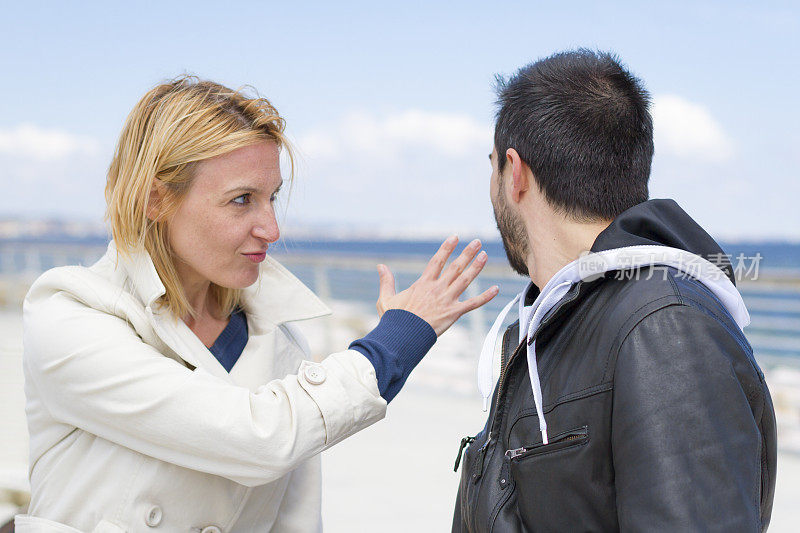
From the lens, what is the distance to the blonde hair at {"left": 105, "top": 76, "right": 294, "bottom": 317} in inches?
63.0

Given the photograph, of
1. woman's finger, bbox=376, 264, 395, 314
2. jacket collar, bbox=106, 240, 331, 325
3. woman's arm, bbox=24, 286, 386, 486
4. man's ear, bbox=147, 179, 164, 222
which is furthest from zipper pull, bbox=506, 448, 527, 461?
man's ear, bbox=147, 179, 164, 222

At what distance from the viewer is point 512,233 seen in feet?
5.07

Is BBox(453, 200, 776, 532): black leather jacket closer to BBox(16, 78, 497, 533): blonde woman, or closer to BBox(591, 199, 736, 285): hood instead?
BBox(591, 199, 736, 285): hood

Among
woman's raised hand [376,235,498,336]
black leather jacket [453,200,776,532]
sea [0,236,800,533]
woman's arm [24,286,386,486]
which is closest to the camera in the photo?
black leather jacket [453,200,776,532]

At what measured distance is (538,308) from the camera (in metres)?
1.36

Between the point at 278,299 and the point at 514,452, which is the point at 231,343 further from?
the point at 514,452

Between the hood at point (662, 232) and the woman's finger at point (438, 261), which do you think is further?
the woman's finger at point (438, 261)

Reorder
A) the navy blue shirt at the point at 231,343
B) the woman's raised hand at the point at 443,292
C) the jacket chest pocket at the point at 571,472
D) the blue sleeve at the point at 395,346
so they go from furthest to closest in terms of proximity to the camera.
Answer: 1. the navy blue shirt at the point at 231,343
2. the woman's raised hand at the point at 443,292
3. the blue sleeve at the point at 395,346
4. the jacket chest pocket at the point at 571,472

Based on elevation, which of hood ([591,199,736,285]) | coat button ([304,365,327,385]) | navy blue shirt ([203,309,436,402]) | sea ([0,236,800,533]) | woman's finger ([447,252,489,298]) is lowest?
sea ([0,236,800,533])

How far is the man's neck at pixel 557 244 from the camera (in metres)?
1.40

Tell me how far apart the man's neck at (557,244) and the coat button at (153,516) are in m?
0.94

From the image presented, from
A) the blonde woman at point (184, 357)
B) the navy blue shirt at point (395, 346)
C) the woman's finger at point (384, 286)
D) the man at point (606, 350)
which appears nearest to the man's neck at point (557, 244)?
the man at point (606, 350)

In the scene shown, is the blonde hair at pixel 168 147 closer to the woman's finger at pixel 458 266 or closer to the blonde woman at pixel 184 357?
the blonde woman at pixel 184 357

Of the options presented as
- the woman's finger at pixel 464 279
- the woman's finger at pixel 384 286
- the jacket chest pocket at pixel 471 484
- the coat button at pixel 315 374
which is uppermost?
the woman's finger at pixel 464 279
